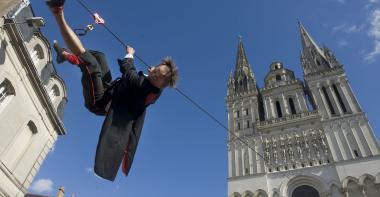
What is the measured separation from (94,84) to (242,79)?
130 feet

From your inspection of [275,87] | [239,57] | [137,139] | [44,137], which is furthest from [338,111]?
[137,139]

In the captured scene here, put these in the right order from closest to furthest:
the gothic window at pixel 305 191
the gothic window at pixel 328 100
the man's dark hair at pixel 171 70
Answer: the man's dark hair at pixel 171 70, the gothic window at pixel 305 191, the gothic window at pixel 328 100

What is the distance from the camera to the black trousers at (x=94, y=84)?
117 inches

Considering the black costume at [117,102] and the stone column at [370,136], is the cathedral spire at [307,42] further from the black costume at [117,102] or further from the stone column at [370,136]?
the black costume at [117,102]

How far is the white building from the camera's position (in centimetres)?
1306

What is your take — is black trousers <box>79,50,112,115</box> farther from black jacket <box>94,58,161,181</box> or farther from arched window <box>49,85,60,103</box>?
arched window <box>49,85,60,103</box>

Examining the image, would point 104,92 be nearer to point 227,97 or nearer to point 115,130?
point 115,130

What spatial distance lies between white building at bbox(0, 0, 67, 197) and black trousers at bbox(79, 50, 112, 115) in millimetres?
11214

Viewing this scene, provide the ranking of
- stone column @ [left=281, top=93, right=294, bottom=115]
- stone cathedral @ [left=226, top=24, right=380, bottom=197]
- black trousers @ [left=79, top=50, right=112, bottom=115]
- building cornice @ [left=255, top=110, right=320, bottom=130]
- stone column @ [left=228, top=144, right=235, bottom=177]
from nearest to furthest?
black trousers @ [left=79, top=50, right=112, bottom=115]
stone cathedral @ [left=226, top=24, right=380, bottom=197]
stone column @ [left=228, top=144, right=235, bottom=177]
building cornice @ [left=255, top=110, right=320, bottom=130]
stone column @ [left=281, top=93, right=294, bottom=115]

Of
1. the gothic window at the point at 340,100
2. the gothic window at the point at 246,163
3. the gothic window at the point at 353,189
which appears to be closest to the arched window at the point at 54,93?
the gothic window at the point at 246,163

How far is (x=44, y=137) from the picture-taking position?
52.4ft

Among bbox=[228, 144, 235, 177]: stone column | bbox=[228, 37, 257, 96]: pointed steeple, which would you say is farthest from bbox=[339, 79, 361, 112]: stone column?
bbox=[228, 144, 235, 177]: stone column

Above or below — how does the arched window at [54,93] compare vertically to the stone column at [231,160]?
below

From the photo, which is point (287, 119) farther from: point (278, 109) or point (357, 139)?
point (357, 139)
